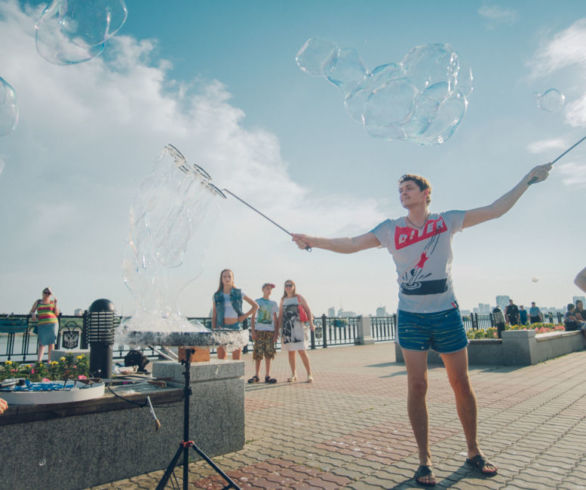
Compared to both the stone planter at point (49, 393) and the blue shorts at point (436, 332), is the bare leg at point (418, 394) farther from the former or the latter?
the stone planter at point (49, 393)

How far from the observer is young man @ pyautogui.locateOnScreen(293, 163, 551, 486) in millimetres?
3293

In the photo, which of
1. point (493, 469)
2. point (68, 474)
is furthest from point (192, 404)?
point (493, 469)

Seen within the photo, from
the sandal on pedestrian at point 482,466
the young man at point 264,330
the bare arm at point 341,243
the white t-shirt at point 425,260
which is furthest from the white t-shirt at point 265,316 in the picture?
the sandal on pedestrian at point 482,466

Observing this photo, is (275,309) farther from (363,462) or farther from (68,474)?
(68,474)

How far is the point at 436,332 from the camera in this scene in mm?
3297

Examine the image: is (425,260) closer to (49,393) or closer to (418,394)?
(418,394)

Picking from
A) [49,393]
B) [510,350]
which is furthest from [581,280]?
[510,350]

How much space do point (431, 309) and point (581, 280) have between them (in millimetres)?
1195

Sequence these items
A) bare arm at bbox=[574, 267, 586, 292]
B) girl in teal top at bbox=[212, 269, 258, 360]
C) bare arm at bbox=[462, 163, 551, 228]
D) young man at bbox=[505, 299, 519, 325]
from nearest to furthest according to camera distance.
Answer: bare arm at bbox=[574, 267, 586, 292]
bare arm at bbox=[462, 163, 551, 228]
girl in teal top at bbox=[212, 269, 258, 360]
young man at bbox=[505, 299, 519, 325]

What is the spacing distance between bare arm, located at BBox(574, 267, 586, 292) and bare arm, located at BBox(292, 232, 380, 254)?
1691mm

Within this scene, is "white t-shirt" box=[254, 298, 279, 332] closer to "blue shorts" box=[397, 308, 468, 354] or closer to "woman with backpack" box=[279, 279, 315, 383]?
"woman with backpack" box=[279, 279, 315, 383]

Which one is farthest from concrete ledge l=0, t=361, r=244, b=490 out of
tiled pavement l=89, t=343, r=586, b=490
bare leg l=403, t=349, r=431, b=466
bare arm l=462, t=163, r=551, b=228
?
bare arm l=462, t=163, r=551, b=228

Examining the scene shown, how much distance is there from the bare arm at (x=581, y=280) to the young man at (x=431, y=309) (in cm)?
113

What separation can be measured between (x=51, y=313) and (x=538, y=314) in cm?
2202
